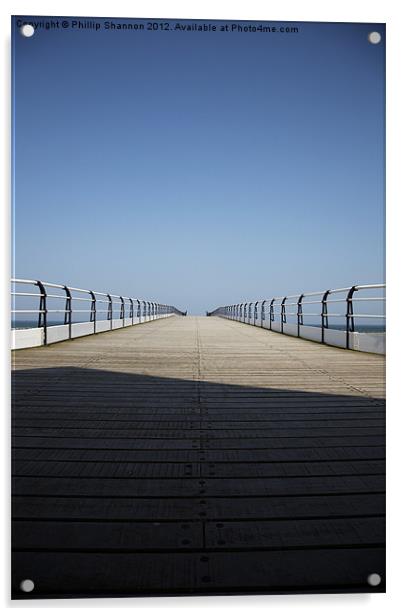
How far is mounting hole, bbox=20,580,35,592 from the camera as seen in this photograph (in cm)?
114

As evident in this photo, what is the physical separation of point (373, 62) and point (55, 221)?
142 centimetres

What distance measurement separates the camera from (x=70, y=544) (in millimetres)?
1211

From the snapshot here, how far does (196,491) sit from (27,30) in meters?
1.64

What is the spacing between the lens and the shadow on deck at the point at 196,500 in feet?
3.70

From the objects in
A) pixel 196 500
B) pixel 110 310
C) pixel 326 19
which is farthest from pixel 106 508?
pixel 110 310

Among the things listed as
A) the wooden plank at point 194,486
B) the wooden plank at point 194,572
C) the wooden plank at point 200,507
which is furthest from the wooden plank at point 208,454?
the wooden plank at point 194,572

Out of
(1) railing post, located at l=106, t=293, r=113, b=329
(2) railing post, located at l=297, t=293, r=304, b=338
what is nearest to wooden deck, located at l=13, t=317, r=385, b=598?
(2) railing post, located at l=297, t=293, r=304, b=338

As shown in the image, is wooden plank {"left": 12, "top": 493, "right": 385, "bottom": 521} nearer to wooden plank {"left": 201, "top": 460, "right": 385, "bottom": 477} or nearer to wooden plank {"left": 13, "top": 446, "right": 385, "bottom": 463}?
wooden plank {"left": 201, "top": 460, "right": 385, "bottom": 477}

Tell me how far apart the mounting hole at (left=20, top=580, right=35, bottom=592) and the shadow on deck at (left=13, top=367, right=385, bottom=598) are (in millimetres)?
16

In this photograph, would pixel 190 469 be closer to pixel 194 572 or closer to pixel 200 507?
pixel 200 507

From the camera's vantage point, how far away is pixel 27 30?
60.1 inches

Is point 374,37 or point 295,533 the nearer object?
point 295,533

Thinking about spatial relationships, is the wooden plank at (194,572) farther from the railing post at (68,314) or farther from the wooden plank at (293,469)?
the railing post at (68,314)
